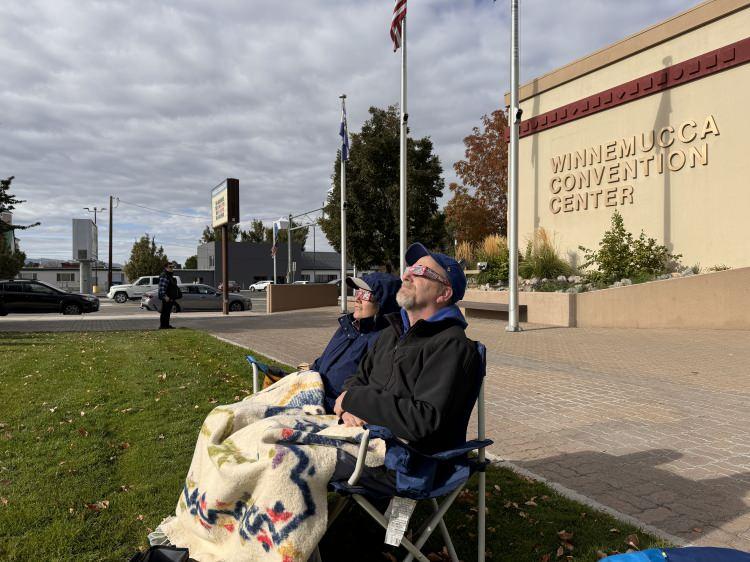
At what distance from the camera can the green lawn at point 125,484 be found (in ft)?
10.3

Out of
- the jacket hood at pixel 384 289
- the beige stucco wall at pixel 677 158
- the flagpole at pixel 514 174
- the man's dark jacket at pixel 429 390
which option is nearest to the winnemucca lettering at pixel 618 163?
the beige stucco wall at pixel 677 158

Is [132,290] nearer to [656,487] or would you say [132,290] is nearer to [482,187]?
[482,187]

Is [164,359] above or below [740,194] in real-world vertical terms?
below

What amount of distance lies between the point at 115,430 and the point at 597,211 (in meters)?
15.7

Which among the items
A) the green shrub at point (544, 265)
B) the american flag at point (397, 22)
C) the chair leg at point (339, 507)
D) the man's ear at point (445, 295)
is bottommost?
the chair leg at point (339, 507)

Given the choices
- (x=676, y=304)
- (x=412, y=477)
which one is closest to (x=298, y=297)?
(x=676, y=304)

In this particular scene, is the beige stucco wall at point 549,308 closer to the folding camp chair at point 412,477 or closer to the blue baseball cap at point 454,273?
the blue baseball cap at point 454,273

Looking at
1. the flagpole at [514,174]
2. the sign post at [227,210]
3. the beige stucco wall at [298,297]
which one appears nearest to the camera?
the flagpole at [514,174]

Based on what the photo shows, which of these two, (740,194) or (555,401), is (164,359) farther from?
(740,194)

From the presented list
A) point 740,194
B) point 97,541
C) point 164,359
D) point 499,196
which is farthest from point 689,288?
point 499,196

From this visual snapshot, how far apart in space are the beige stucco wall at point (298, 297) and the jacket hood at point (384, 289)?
21.0m

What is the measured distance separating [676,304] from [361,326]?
38.6ft

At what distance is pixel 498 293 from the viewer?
Result: 17.4 meters

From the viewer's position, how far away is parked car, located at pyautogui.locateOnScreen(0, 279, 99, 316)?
75.6 feet
